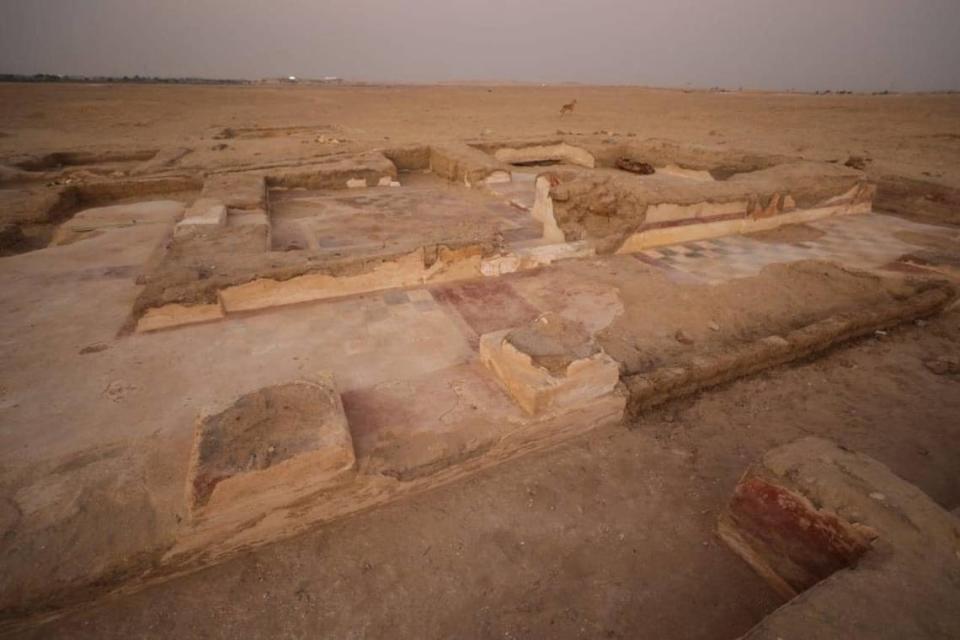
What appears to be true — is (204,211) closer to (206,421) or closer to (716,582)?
(206,421)

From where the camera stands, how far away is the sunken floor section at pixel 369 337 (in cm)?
221

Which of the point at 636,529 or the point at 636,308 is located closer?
the point at 636,529

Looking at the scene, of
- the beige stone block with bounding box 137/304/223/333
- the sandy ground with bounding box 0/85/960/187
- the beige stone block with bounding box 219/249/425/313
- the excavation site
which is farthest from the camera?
the sandy ground with bounding box 0/85/960/187

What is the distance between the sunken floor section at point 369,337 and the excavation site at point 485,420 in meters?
0.02

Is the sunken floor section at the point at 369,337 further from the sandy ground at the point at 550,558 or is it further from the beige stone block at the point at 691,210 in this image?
the sandy ground at the point at 550,558

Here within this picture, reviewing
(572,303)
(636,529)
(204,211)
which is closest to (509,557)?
(636,529)

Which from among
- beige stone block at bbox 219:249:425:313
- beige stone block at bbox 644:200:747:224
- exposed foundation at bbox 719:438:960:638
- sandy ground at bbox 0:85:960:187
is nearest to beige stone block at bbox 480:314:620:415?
exposed foundation at bbox 719:438:960:638

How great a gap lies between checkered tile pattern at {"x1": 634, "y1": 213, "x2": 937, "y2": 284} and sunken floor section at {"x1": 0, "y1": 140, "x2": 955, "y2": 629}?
0.14 ft

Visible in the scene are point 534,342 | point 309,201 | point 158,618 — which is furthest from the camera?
point 309,201

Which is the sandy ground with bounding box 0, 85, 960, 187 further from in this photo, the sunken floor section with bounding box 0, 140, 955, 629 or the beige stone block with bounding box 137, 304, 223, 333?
the beige stone block with bounding box 137, 304, 223, 333

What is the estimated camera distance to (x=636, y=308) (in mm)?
4352

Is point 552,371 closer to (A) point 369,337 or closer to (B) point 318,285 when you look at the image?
(A) point 369,337

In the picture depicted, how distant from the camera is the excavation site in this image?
2.04 metres

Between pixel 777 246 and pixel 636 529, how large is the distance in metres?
5.06
